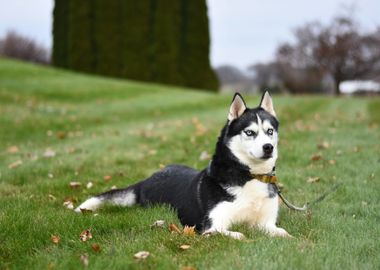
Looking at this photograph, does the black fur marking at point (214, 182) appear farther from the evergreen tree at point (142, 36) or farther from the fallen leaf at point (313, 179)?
the evergreen tree at point (142, 36)

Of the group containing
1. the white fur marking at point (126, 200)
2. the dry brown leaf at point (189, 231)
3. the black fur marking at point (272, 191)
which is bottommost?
the white fur marking at point (126, 200)

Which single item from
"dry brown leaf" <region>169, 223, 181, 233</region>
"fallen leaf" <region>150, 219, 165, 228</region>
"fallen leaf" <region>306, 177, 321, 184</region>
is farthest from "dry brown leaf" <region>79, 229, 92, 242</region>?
"fallen leaf" <region>306, 177, 321, 184</region>

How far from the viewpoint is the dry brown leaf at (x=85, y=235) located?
4.79m

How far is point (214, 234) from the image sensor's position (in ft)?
15.8

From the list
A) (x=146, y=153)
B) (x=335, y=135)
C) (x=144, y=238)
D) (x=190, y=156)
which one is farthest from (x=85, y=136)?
(x=144, y=238)

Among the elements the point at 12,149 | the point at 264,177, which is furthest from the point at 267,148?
the point at 12,149

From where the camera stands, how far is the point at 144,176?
8156 mm

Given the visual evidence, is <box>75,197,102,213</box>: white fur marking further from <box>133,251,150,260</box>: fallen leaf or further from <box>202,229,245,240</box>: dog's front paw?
<box>133,251,150,260</box>: fallen leaf

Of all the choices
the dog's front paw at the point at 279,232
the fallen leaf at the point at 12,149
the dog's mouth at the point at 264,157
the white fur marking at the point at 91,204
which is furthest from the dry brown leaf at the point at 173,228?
the fallen leaf at the point at 12,149

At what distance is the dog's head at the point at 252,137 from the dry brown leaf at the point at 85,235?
1.67m

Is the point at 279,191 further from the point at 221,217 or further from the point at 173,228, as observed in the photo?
the point at 173,228

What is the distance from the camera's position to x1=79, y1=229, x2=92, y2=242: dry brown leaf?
4.79m

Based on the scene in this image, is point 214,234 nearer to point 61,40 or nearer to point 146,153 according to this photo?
point 146,153

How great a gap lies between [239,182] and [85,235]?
1.62 metres
